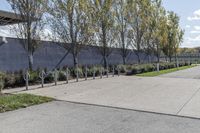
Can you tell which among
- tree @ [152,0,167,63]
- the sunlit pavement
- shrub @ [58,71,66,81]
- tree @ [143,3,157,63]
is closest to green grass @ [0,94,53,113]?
the sunlit pavement

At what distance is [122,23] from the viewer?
29.4 meters

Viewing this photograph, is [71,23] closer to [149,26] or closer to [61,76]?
[61,76]

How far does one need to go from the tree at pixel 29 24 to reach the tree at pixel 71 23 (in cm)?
281

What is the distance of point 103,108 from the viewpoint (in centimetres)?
870

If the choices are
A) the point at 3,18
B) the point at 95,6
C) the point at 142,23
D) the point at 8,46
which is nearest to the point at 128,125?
the point at 8,46

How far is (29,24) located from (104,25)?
9668 millimetres

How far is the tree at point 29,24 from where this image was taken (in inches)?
648

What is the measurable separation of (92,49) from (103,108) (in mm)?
17770

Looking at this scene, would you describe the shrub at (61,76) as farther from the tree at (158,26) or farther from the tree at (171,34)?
the tree at (171,34)

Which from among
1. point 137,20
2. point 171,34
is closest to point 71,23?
point 137,20

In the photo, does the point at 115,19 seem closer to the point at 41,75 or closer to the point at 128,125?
the point at 41,75

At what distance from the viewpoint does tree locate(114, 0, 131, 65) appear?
93.1 ft

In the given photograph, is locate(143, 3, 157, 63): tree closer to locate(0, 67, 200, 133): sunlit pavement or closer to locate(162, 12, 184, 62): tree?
locate(162, 12, 184, 62): tree

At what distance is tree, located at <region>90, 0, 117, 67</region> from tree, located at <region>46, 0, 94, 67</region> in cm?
223
